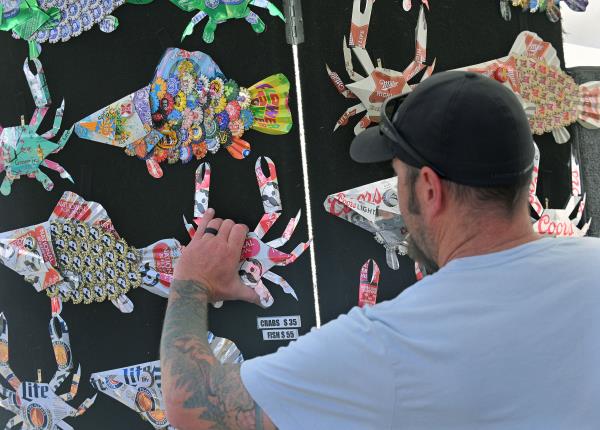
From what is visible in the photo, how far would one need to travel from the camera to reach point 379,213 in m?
1.56

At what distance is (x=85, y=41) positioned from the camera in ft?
5.50

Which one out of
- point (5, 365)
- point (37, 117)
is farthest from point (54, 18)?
point (5, 365)

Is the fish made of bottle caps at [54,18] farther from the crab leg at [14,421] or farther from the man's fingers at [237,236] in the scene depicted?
the crab leg at [14,421]

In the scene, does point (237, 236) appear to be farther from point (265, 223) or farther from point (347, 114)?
point (347, 114)

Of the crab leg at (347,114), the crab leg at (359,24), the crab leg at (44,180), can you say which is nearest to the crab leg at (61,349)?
the crab leg at (44,180)

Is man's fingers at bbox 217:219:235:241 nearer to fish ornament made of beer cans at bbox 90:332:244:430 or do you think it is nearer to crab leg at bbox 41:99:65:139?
fish ornament made of beer cans at bbox 90:332:244:430

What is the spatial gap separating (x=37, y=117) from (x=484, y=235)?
4.31 ft

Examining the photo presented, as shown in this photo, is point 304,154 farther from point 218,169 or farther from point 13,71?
point 13,71

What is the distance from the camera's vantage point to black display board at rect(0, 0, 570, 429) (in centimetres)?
154

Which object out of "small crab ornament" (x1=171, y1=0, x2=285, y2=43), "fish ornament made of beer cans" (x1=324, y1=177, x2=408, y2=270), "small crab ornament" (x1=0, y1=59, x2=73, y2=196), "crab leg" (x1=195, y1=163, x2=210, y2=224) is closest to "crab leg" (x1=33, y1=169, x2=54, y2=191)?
"small crab ornament" (x1=0, y1=59, x2=73, y2=196)

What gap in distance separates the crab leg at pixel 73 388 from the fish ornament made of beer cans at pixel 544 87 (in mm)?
1391

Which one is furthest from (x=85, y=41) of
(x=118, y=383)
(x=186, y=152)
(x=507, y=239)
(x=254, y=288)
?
(x=507, y=239)

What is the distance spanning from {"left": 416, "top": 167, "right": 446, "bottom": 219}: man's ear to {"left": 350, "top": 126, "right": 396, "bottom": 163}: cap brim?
9 cm

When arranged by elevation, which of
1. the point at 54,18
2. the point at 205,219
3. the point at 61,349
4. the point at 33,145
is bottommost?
the point at 61,349
